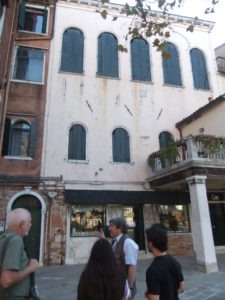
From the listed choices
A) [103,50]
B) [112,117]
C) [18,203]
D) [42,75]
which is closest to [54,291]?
[18,203]

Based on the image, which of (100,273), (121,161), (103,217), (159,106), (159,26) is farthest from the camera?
(159,106)

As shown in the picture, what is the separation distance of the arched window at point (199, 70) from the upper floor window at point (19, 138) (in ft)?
29.7

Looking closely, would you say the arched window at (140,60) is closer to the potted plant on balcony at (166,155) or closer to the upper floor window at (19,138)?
the potted plant on balcony at (166,155)

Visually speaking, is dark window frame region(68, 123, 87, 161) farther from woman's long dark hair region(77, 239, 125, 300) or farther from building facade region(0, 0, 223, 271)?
woman's long dark hair region(77, 239, 125, 300)

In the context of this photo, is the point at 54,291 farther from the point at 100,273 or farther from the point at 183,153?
the point at 183,153

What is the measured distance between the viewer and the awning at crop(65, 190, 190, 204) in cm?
1166

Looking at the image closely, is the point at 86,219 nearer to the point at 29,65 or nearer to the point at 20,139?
the point at 20,139

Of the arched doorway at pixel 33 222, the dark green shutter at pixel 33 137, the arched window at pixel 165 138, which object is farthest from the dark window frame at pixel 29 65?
the arched window at pixel 165 138

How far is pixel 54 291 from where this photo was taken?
7.19 m

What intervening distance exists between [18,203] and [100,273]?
10001 millimetres

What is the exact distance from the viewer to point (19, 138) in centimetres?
1233

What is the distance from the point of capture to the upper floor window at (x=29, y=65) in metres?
13.3

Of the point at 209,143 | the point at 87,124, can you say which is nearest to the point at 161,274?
the point at 209,143

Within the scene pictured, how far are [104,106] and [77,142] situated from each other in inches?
89.7
